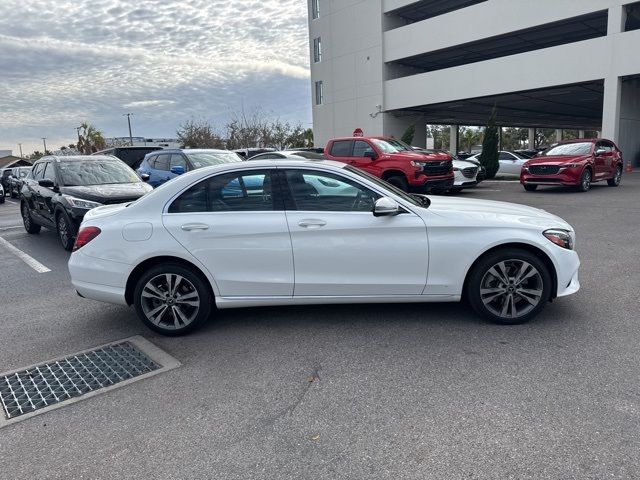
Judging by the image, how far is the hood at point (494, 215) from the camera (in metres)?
4.40

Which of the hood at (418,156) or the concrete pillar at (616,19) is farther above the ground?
the concrete pillar at (616,19)

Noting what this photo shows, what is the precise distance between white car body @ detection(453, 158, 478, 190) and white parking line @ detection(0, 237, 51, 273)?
458 inches

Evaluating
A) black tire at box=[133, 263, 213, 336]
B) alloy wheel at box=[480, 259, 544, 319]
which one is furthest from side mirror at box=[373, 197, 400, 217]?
black tire at box=[133, 263, 213, 336]

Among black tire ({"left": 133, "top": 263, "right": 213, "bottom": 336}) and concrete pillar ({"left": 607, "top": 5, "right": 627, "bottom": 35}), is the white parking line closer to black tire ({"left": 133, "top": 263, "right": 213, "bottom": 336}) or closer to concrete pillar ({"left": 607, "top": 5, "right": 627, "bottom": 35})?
black tire ({"left": 133, "top": 263, "right": 213, "bottom": 336})

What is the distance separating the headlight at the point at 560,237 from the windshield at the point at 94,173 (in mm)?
7751

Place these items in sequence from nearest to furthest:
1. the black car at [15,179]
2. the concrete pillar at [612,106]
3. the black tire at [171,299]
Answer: the black tire at [171,299] → the concrete pillar at [612,106] → the black car at [15,179]

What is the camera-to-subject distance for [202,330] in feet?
15.4

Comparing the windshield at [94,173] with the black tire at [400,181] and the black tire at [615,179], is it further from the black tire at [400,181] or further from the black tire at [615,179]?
the black tire at [615,179]

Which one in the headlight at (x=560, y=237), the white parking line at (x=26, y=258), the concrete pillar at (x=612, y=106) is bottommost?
the white parking line at (x=26, y=258)

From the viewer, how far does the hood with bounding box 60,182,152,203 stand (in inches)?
323

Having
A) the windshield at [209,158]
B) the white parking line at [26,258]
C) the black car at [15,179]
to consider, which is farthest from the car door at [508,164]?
the black car at [15,179]

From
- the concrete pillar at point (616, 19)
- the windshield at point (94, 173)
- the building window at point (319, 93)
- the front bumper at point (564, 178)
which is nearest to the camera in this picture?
the windshield at point (94, 173)

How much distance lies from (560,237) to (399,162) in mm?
8592

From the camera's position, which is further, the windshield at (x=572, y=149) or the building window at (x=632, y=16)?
the building window at (x=632, y=16)
